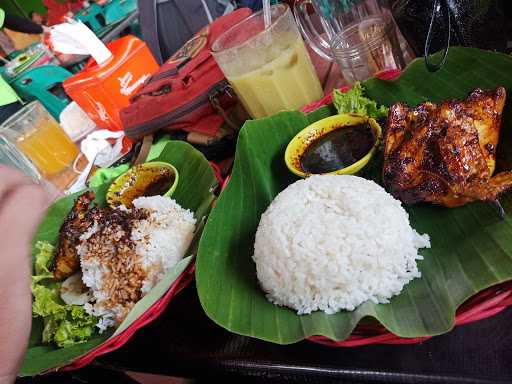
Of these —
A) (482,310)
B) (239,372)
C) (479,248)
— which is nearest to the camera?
(482,310)

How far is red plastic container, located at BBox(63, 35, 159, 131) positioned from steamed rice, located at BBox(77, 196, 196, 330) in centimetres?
208

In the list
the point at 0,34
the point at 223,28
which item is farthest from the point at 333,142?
the point at 0,34

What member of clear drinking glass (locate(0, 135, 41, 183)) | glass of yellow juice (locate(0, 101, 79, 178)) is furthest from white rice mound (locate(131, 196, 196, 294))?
glass of yellow juice (locate(0, 101, 79, 178))

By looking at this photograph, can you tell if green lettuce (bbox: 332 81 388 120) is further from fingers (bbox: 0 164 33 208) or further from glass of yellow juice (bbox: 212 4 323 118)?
fingers (bbox: 0 164 33 208)

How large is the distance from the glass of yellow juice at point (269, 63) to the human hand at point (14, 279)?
4.65 ft

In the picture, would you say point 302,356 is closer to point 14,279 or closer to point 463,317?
point 463,317

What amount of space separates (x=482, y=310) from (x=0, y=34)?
959cm

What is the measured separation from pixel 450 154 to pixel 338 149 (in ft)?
1.67

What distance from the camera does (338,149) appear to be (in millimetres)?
1709

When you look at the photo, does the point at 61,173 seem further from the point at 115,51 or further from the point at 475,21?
the point at 475,21

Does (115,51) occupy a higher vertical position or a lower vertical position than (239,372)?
higher

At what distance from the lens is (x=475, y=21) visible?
5.24ft

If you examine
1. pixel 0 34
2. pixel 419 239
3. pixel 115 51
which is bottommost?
pixel 419 239

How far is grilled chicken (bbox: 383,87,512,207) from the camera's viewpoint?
1.25m
